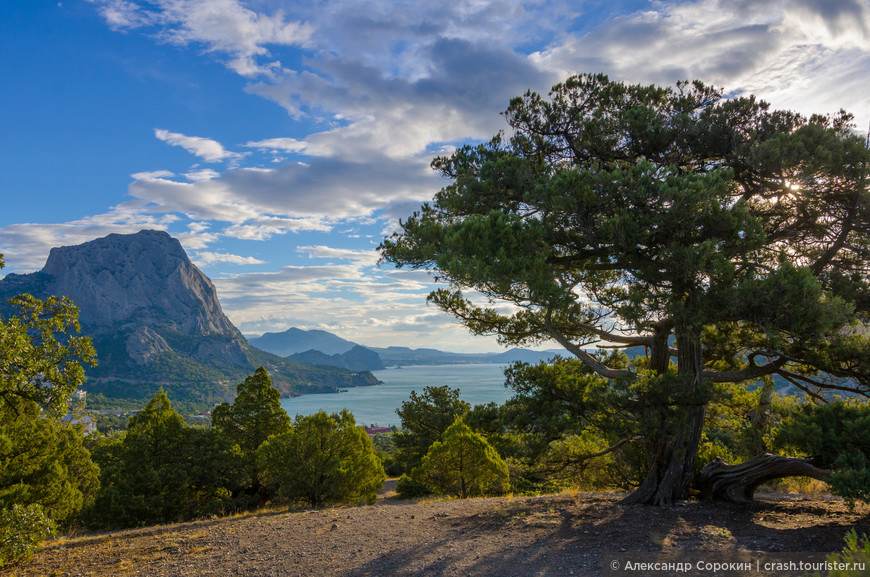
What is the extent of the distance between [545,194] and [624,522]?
429cm

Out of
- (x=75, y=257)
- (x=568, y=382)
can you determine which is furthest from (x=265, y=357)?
(x=568, y=382)

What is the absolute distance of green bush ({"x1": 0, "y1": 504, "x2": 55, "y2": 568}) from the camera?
4797 millimetres

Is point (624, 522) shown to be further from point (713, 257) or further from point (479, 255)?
point (479, 255)

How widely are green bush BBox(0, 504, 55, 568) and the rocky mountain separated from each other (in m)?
109

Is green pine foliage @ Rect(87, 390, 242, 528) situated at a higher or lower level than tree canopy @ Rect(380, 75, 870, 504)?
lower

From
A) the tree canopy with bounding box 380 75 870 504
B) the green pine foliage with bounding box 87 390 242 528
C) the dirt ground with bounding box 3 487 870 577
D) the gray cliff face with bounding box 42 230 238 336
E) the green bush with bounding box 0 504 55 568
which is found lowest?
the green pine foliage with bounding box 87 390 242 528

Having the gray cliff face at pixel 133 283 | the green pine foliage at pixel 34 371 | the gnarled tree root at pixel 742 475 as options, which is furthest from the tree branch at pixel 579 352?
the gray cliff face at pixel 133 283

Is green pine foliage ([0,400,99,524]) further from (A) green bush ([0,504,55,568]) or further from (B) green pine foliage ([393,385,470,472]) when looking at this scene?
(B) green pine foliage ([393,385,470,472])

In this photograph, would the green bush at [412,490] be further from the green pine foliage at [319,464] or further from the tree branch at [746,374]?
the tree branch at [746,374]

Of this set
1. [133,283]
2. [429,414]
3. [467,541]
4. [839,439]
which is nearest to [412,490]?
[429,414]

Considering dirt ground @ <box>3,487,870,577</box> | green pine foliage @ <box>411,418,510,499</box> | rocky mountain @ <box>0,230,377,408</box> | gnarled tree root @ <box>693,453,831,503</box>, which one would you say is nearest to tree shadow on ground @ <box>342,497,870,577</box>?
dirt ground @ <box>3,487,870,577</box>

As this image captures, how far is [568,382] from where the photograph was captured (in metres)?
6.46

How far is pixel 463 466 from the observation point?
1227cm

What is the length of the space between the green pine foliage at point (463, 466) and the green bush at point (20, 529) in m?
8.48
